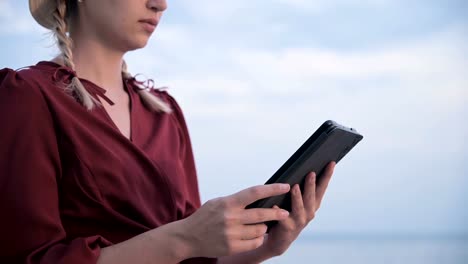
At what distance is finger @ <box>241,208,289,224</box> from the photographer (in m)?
1.11

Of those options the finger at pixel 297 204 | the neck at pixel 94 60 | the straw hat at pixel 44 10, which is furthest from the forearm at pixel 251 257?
the straw hat at pixel 44 10

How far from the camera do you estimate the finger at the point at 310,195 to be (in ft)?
4.14

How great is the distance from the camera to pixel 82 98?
1.37 meters

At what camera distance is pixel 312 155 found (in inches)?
46.2

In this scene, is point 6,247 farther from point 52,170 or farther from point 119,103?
point 119,103

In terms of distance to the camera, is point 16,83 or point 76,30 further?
point 76,30

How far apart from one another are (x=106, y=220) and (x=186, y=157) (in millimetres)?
430

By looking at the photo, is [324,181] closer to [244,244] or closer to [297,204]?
[297,204]

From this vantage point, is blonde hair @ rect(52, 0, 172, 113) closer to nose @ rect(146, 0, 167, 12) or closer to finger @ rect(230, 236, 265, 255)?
nose @ rect(146, 0, 167, 12)

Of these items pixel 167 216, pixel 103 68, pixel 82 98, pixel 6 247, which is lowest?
pixel 6 247

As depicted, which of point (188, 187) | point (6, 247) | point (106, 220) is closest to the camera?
point (6, 247)

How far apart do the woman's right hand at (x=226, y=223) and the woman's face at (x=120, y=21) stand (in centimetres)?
50

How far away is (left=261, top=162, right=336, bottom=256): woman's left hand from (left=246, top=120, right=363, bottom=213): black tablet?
0.07 ft

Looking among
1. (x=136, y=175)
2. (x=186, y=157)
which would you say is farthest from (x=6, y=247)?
(x=186, y=157)
